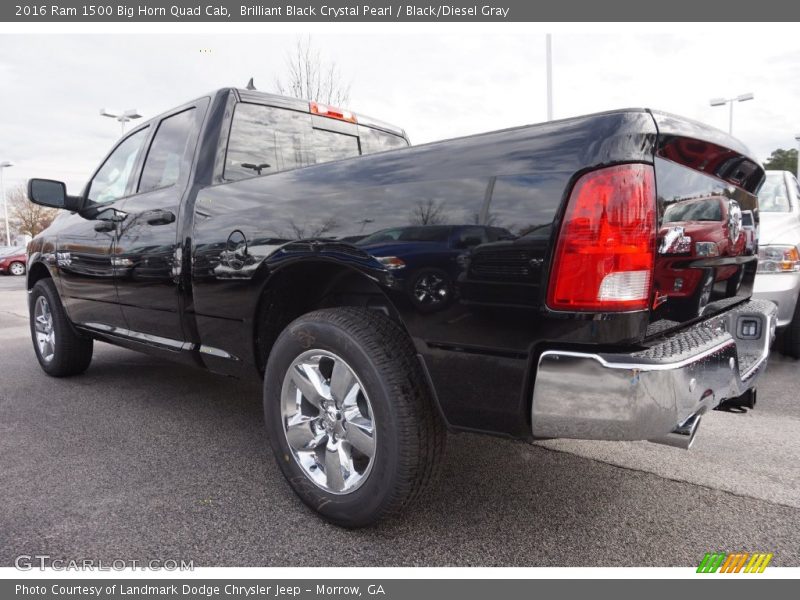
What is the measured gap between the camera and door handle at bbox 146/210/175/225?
3.01 metres

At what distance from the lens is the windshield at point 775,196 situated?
4.82 meters

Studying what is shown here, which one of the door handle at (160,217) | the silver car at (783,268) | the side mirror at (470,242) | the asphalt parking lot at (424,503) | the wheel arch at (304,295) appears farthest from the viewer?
the silver car at (783,268)

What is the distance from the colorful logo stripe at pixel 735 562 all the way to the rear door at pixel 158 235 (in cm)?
257

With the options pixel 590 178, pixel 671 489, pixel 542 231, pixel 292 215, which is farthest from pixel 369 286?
pixel 671 489

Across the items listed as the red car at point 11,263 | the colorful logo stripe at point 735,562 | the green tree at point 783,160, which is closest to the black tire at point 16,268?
the red car at point 11,263

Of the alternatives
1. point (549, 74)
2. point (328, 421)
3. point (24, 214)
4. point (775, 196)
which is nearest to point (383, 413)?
point (328, 421)

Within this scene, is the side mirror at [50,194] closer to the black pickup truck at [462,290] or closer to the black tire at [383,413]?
the black pickup truck at [462,290]

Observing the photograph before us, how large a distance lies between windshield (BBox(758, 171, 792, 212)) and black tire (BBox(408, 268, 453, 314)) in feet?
13.5

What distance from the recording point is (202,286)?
276 cm

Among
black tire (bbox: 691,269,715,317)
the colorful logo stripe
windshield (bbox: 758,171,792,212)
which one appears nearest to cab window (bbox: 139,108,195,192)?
black tire (bbox: 691,269,715,317)

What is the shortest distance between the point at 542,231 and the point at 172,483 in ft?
6.57

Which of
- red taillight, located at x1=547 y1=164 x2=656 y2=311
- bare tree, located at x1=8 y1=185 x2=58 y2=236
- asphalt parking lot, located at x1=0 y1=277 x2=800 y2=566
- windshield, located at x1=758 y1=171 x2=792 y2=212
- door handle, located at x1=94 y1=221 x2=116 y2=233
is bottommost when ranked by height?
asphalt parking lot, located at x1=0 y1=277 x2=800 y2=566

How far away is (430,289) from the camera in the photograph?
1864mm

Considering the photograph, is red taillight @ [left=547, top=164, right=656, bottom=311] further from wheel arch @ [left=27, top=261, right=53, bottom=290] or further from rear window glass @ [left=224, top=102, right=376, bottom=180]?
wheel arch @ [left=27, top=261, right=53, bottom=290]
